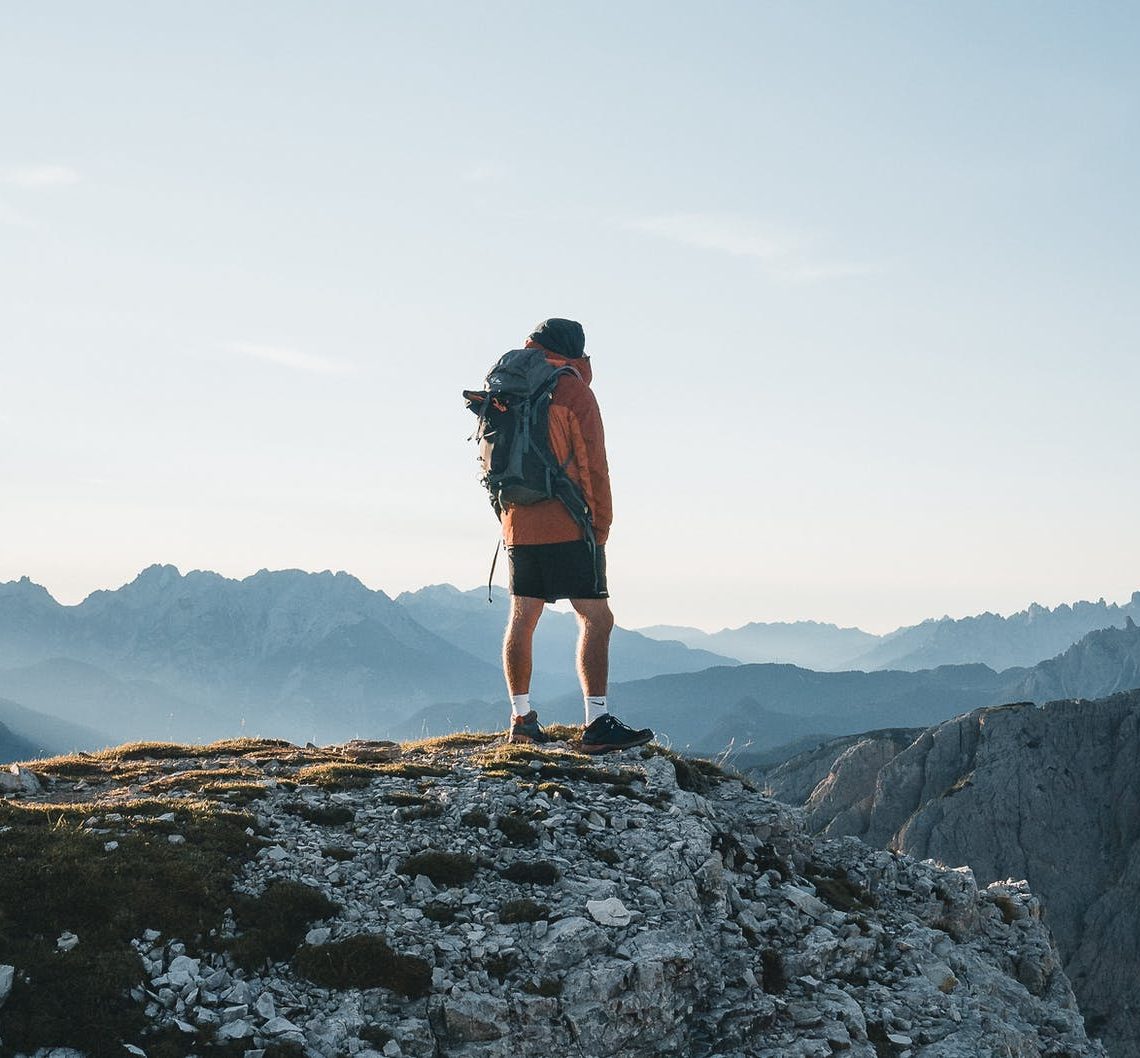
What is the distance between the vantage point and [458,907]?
11.4 metres

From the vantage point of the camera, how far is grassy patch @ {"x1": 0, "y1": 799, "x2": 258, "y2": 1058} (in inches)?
336

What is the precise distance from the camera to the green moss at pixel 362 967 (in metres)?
9.98

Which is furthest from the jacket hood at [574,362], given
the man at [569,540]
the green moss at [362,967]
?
the green moss at [362,967]

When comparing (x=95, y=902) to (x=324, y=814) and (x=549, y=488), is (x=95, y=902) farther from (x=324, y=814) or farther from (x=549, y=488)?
(x=549, y=488)

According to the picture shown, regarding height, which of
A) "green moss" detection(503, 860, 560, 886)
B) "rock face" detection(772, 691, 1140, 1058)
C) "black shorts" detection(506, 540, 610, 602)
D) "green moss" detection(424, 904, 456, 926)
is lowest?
"rock face" detection(772, 691, 1140, 1058)

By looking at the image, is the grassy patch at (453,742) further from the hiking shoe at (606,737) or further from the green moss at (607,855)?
the green moss at (607,855)

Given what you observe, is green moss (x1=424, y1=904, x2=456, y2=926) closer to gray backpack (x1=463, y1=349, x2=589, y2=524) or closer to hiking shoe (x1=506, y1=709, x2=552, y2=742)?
hiking shoe (x1=506, y1=709, x2=552, y2=742)

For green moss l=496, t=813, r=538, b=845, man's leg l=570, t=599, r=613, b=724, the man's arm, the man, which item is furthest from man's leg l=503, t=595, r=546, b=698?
green moss l=496, t=813, r=538, b=845

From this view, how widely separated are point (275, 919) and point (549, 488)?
7.73 m

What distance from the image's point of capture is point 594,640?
1622cm

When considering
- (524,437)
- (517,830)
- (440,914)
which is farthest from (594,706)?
(440,914)

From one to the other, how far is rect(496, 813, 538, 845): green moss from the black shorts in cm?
381

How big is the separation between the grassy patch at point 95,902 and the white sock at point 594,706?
20.1 ft

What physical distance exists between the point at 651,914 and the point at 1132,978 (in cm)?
15930
